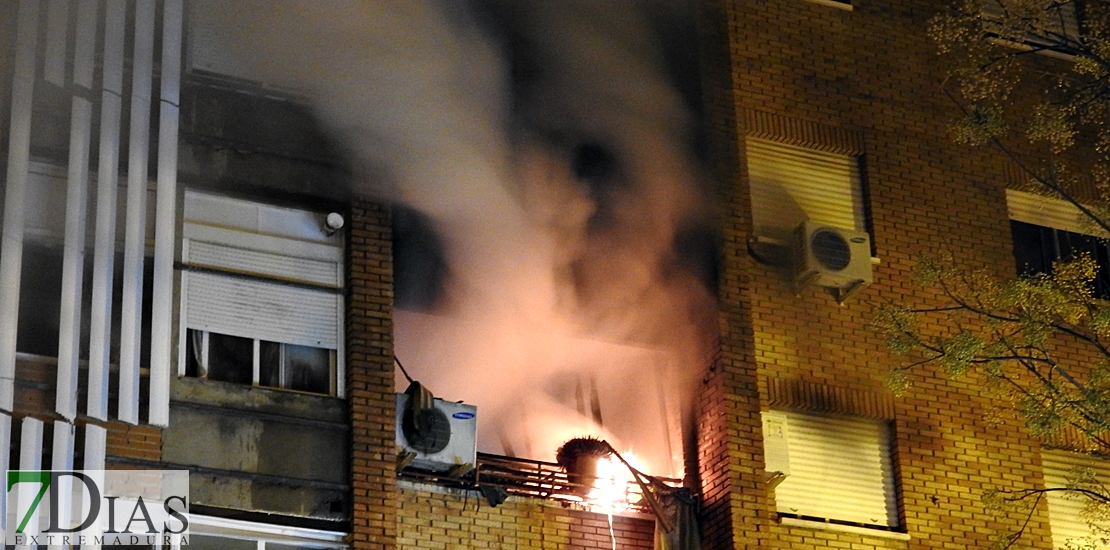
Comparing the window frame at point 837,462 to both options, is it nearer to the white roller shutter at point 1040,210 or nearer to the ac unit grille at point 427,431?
the ac unit grille at point 427,431

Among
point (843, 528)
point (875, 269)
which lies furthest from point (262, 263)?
point (875, 269)

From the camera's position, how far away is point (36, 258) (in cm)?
1357

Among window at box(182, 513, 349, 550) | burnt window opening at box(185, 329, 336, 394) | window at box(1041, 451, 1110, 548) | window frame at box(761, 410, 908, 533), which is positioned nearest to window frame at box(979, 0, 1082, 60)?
window at box(1041, 451, 1110, 548)

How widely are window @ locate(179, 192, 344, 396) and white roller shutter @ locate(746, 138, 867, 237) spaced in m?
4.49

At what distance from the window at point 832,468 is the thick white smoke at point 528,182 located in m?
1.10

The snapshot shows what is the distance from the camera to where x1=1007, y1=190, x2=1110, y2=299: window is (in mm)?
Answer: 17997

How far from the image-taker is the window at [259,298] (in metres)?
Answer: 14.3

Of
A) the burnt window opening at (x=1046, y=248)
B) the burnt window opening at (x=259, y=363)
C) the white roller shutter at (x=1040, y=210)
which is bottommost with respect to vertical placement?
the burnt window opening at (x=259, y=363)

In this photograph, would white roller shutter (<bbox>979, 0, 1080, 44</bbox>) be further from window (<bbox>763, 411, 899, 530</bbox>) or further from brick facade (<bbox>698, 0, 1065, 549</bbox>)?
window (<bbox>763, 411, 899, 530</bbox>)

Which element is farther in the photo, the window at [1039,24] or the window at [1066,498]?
the window at [1066,498]

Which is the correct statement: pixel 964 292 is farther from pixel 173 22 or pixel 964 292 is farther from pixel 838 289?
pixel 173 22

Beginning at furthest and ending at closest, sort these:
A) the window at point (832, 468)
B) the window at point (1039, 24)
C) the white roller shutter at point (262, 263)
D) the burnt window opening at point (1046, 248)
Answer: the burnt window opening at point (1046, 248) < the window at point (832, 468) < the window at point (1039, 24) < the white roller shutter at point (262, 263)

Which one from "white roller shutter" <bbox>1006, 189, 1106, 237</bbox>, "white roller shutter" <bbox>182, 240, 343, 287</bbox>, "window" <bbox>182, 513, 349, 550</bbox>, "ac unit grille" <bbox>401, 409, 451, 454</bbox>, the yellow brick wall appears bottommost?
"window" <bbox>182, 513, 349, 550</bbox>

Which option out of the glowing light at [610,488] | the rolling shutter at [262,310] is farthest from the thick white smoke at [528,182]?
the rolling shutter at [262,310]
